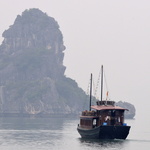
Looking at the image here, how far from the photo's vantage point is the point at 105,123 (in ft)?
266

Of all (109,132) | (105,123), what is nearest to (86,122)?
(105,123)

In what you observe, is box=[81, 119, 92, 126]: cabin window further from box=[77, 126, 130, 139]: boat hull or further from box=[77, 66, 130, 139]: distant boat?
box=[77, 126, 130, 139]: boat hull

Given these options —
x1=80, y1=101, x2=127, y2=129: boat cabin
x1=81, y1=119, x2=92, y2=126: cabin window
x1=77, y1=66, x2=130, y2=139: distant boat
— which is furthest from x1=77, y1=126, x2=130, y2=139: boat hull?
x1=81, y1=119, x2=92, y2=126: cabin window

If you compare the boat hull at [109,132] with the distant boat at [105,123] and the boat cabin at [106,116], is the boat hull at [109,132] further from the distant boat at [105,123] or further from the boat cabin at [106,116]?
the boat cabin at [106,116]

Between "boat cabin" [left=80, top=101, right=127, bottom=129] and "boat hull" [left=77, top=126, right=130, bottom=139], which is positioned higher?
"boat cabin" [left=80, top=101, right=127, bottom=129]

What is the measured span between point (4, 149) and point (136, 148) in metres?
20.4

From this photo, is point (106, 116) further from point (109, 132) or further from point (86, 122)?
point (86, 122)

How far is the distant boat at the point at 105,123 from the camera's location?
80.3 meters

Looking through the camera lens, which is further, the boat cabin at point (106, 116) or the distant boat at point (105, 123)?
the boat cabin at point (106, 116)

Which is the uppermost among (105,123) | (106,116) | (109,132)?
(106,116)

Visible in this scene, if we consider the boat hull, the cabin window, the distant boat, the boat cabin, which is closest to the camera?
the boat hull

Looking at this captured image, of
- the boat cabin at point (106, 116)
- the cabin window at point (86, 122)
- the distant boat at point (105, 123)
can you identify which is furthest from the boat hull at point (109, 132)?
the cabin window at point (86, 122)

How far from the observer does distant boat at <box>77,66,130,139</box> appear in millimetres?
80312

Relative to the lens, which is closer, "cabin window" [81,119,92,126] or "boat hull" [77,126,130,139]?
"boat hull" [77,126,130,139]
